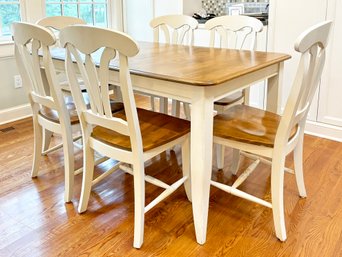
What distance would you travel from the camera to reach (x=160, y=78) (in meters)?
1.55

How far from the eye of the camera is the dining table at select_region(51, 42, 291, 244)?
1.48 m

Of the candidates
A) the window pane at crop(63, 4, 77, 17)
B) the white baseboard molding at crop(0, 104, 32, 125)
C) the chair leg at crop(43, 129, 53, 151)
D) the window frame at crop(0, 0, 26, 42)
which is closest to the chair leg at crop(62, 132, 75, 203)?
the chair leg at crop(43, 129, 53, 151)

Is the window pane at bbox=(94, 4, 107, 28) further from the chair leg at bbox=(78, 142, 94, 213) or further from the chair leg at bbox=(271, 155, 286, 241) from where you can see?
the chair leg at bbox=(271, 155, 286, 241)

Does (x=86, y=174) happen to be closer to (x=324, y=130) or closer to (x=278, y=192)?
(x=278, y=192)

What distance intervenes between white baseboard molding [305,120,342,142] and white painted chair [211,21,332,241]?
107cm

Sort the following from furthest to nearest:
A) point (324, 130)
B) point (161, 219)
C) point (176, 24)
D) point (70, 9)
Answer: point (70, 9) → point (324, 130) → point (176, 24) → point (161, 219)

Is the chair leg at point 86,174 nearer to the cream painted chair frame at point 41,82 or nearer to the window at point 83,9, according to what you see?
the cream painted chair frame at point 41,82

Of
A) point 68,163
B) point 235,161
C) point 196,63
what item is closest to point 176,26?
point 196,63

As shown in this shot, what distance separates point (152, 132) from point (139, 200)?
33 cm

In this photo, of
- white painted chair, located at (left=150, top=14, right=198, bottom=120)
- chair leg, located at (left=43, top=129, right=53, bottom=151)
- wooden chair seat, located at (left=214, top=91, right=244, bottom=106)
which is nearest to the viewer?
wooden chair seat, located at (left=214, top=91, right=244, bottom=106)

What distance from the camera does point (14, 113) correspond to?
329cm

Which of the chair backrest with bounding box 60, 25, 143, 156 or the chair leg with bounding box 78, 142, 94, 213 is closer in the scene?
the chair backrest with bounding box 60, 25, 143, 156

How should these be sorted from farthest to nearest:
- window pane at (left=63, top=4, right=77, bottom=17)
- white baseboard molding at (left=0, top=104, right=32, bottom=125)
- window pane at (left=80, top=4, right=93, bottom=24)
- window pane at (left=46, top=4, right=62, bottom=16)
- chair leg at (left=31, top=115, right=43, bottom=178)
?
1. window pane at (left=80, top=4, right=93, bottom=24)
2. window pane at (left=63, top=4, right=77, bottom=17)
3. window pane at (left=46, top=4, right=62, bottom=16)
4. white baseboard molding at (left=0, top=104, right=32, bottom=125)
5. chair leg at (left=31, top=115, right=43, bottom=178)

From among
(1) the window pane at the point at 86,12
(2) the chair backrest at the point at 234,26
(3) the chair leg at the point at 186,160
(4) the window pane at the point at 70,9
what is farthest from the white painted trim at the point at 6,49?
(3) the chair leg at the point at 186,160
